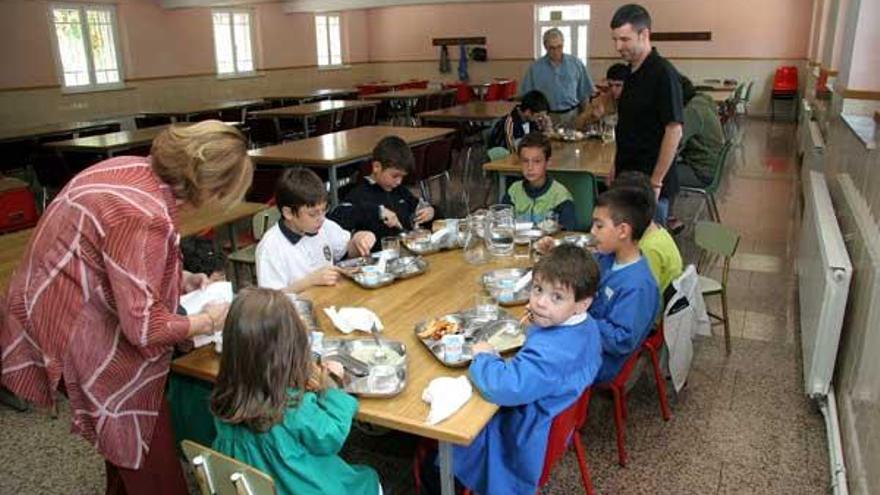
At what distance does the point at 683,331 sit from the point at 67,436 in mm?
2566

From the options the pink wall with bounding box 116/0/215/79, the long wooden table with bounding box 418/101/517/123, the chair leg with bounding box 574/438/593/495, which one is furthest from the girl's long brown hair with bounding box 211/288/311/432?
the pink wall with bounding box 116/0/215/79

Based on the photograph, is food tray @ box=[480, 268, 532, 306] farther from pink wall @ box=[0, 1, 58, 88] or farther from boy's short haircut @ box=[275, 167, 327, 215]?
pink wall @ box=[0, 1, 58, 88]

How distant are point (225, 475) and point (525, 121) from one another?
4714mm

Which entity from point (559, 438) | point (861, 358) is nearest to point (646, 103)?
point (861, 358)

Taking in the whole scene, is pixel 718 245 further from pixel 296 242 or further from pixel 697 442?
pixel 296 242

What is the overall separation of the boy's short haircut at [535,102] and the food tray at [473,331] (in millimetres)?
3988

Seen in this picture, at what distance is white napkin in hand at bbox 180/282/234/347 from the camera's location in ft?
6.33

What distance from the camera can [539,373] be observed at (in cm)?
164

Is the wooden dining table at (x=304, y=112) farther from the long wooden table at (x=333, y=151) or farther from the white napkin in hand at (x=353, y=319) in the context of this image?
the white napkin in hand at (x=353, y=319)

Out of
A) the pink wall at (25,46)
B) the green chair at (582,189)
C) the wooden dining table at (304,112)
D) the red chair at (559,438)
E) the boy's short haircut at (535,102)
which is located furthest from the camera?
the pink wall at (25,46)

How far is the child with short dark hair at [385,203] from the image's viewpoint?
3076mm

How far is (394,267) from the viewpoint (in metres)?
2.48

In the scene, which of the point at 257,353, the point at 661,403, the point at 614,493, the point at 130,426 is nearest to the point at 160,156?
the point at 257,353

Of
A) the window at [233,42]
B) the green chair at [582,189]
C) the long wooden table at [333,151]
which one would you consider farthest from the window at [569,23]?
the green chair at [582,189]
